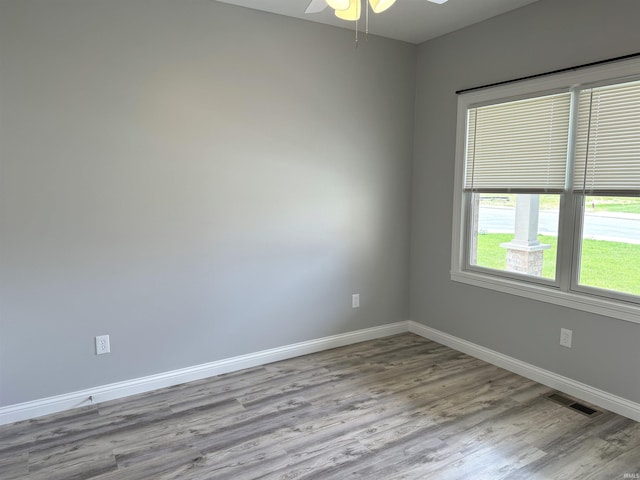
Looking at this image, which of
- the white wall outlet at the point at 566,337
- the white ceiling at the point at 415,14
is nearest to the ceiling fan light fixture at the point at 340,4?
the white ceiling at the point at 415,14

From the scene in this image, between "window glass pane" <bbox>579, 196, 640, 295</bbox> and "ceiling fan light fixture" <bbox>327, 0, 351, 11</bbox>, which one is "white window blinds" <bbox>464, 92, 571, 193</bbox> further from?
"ceiling fan light fixture" <bbox>327, 0, 351, 11</bbox>

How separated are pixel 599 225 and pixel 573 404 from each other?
1.17m

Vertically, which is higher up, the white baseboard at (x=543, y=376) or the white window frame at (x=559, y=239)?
the white window frame at (x=559, y=239)

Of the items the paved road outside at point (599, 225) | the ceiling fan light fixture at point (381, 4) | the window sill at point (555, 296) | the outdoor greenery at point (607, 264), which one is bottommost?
the window sill at point (555, 296)

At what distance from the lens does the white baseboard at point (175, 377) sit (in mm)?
2623

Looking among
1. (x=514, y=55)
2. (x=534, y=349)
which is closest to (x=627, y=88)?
(x=514, y=55)

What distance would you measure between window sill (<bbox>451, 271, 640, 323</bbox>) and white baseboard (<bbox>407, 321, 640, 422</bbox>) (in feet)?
1.67

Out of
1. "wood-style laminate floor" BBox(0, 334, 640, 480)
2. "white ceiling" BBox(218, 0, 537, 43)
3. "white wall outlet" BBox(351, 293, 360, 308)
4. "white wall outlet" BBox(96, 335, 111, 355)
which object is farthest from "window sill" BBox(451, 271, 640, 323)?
"white wall outlet" BBox(96, 335, 111, 355)

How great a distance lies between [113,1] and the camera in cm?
265

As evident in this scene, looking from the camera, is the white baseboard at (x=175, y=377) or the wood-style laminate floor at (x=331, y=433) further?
the white baseboard at (x=175, y=377)

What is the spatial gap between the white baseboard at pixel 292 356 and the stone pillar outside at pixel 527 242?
2.36 ft

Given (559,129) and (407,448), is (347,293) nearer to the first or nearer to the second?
(407,448)

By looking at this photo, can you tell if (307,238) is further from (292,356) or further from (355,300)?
(292,356)

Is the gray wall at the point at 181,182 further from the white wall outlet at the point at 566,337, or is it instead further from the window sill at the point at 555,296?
the white wall outlet at the point at 566,337
